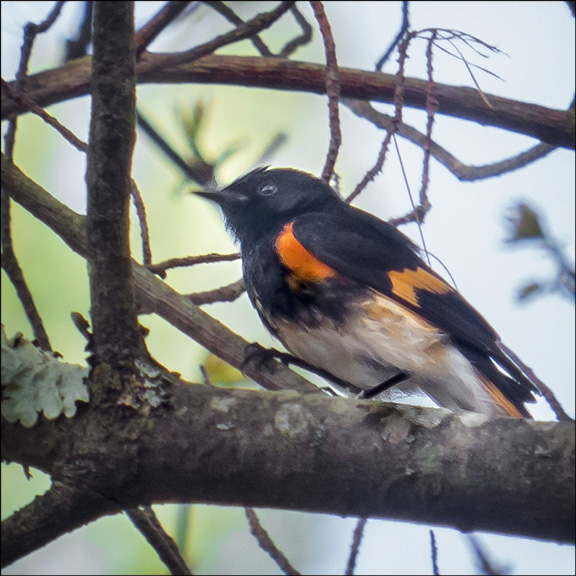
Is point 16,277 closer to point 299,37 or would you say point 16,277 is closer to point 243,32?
point 243,32

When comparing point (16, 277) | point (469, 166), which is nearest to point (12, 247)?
point (16, 277)

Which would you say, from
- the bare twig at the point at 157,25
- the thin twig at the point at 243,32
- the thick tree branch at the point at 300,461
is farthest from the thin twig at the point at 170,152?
the thick tree branch at the point at 300,461

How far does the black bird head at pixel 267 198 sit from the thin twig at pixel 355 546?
113cm

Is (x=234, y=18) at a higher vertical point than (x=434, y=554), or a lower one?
higher

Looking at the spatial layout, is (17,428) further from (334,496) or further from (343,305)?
(343,305)

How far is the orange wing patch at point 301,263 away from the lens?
2.54 m

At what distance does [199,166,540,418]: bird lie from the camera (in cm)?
249

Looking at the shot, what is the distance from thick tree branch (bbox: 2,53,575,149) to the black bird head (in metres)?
0.36

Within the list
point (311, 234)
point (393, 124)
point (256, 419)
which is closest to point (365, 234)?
point (311, 234)

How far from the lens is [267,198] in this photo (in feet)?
10.2

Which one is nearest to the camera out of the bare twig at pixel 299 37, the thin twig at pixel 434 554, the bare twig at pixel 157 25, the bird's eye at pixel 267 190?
the thin twig at pixel 434 554

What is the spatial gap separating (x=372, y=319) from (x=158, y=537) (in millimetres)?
870

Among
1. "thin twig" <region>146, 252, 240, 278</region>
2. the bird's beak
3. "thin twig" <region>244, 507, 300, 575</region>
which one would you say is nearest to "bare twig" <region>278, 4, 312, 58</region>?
the bird's beak

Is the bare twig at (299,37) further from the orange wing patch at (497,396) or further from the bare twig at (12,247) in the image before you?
the orange wing patch at (497,396)
